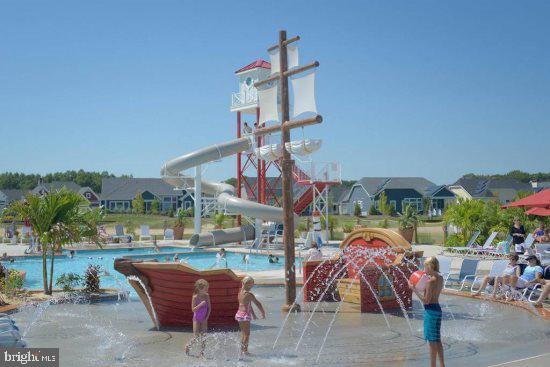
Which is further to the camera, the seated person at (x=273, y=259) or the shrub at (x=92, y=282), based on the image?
the seated person at (x=273, y=259)

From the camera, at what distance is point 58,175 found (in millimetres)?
119375

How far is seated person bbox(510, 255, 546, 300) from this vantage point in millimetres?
12211

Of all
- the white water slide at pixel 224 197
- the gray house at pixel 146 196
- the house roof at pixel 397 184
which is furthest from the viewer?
the gray house at pixel 146 196

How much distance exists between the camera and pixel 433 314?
723cm

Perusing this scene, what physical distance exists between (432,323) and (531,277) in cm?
614

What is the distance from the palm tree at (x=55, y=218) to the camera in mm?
14438

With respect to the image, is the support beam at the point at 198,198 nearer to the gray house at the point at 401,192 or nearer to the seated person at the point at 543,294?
the seated person at the point at 543,294

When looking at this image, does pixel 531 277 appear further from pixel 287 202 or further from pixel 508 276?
pixel 287 202

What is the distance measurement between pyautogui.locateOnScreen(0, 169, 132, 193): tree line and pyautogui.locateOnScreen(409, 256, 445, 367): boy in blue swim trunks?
110 m

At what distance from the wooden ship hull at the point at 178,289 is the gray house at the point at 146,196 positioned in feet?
237

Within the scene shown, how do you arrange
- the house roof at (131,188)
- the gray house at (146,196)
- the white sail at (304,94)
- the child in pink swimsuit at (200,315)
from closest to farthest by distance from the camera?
1. the child in pink swimsuit at (200,315)
2. the white sail at (304,94)
3. the gray house at (146,196)
4. the house roof at (131,188)

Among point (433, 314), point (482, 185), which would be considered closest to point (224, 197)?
point (433, 314)

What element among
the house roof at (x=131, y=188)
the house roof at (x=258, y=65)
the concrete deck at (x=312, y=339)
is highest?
the house roof at (x=258, y=65)

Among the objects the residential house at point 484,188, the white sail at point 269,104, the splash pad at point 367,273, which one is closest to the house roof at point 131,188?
the residential house at point 484,188
